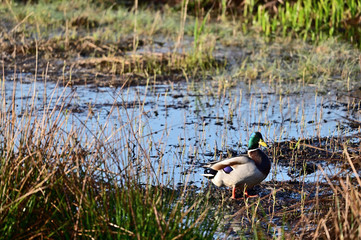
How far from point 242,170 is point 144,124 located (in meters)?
2.19

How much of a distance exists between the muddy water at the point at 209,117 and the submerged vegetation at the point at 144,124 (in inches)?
3.6

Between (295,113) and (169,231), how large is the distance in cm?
470

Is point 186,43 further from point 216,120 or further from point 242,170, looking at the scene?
point 242,170

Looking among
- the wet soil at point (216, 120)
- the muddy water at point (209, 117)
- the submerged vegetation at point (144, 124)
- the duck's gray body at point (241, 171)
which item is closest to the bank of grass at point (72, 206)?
the submerged vegetation at point (144, 124)

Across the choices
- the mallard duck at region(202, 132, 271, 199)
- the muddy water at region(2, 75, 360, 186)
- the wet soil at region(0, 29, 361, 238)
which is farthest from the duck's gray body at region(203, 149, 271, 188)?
the muddy water at region(2, 75, 360, 186)

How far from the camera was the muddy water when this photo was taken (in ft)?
20.4

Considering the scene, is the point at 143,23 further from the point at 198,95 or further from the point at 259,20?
the point at 198,95

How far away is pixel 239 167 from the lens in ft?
17.3

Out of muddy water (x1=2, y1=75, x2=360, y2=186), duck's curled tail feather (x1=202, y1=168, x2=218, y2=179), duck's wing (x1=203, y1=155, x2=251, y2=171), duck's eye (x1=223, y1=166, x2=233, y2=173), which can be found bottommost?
muddy water (x1=2, y1=75, x2=360, y2=186)

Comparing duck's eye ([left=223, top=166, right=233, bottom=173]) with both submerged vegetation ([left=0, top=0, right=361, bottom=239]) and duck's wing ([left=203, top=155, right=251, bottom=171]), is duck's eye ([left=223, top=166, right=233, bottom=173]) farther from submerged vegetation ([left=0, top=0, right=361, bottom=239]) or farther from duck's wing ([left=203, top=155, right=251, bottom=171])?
submerged vegetation ([left=0, top=0, right=361, bottom=239])

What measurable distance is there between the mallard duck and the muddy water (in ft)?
0.99

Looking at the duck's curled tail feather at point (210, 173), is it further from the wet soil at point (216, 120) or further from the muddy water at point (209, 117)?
the muddy water at point (209, 117)

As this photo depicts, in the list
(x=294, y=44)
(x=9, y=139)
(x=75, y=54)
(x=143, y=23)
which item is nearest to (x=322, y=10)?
(x=294, y=44)

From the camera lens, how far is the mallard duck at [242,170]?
5.21 m
